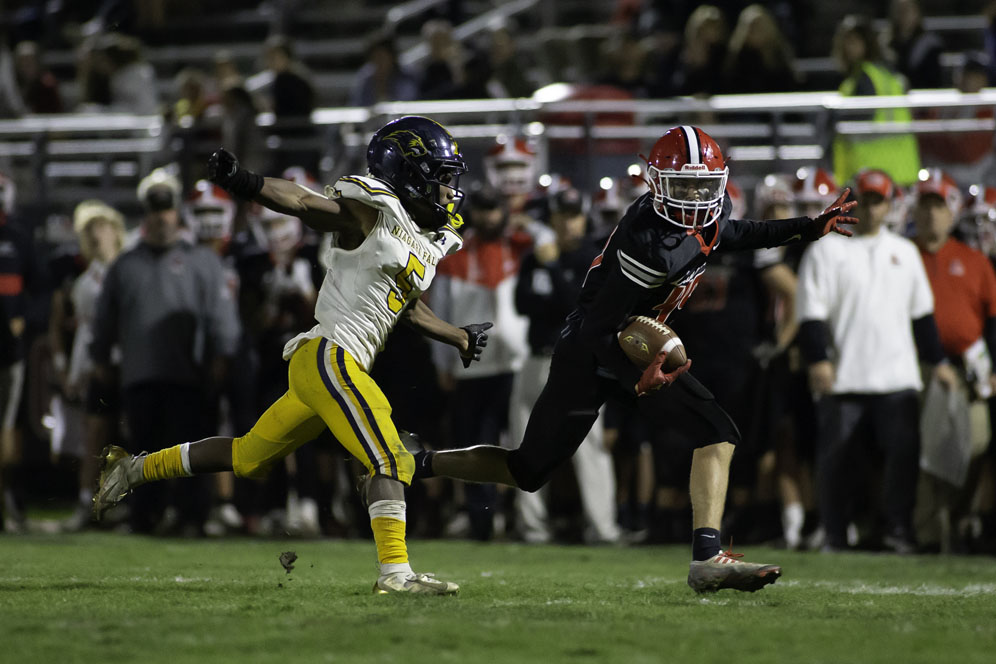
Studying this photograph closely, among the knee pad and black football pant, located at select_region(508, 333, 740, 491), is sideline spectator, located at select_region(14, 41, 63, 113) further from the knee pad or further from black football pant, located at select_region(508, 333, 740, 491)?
black football pant, located at select_region(508, 333, 740, 491)

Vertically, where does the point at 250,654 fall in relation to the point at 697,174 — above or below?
below

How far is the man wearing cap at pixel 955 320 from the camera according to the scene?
9125mm

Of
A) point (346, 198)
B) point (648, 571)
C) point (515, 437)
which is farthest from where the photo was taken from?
point (515, 437)

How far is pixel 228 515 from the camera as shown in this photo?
34.6ft

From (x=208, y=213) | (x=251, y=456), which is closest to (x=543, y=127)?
(x=208, y=213)

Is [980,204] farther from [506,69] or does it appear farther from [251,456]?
[251,456]

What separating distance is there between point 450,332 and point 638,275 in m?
0.91

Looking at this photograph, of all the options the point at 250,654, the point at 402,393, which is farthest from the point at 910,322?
the point at 250,654

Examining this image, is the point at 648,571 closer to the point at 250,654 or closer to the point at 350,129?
the point at 250,654

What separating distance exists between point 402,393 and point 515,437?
2.74ft

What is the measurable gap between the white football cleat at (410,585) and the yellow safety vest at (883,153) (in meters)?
5.75

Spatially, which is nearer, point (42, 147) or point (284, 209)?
point (284, 209)

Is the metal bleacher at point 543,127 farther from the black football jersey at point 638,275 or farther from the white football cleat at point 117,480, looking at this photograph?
the white football cleat at point 117,480

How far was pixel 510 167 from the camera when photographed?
1026 cm
